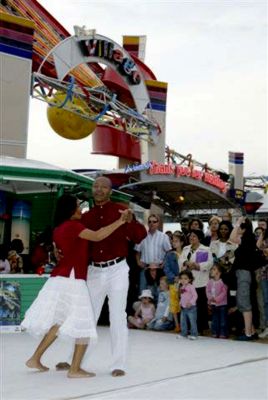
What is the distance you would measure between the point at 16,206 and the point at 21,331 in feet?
16.5

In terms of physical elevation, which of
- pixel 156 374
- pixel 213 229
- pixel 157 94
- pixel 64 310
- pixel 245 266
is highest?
pixel 157 94

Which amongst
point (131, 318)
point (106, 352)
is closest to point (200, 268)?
point (131, 318)

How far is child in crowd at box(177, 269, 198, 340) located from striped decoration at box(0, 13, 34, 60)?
652 centimetres

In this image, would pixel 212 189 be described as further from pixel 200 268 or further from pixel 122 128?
pixel 200 268

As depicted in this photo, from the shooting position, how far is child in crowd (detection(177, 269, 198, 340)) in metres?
7.80

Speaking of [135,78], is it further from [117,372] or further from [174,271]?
[117,372]

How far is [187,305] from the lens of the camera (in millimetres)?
7883

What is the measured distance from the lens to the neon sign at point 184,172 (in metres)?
19.7

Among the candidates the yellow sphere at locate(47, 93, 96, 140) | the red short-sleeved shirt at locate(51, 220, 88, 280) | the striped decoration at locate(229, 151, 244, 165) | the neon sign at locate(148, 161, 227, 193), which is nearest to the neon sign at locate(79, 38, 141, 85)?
the yellow sphere at locate(47, 93, 96, 140)

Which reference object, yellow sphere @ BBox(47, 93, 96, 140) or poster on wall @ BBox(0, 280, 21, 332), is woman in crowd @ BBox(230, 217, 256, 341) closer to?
poster on wall @ BBox(0, 280, 21, 332)

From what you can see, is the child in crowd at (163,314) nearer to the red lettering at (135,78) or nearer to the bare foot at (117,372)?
the bare foot at (117,372)

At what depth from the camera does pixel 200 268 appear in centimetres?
826

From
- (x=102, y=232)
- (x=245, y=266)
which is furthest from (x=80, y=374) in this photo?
(x=245, y=266)

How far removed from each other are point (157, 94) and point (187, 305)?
45.9 feet
